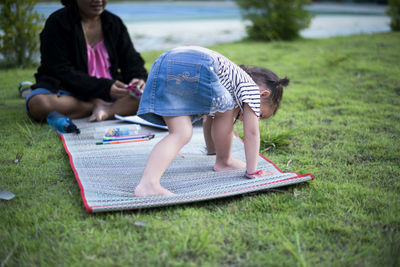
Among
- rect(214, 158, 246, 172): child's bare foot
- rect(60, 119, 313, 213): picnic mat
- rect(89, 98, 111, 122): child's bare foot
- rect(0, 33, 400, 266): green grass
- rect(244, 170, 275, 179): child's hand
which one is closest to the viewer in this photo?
rect(0, 33, 400, 266): green grass

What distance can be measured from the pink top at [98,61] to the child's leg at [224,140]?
63.5 inches

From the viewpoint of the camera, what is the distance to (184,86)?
6.11 ft

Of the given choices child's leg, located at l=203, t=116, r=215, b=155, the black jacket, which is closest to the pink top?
the black jacket

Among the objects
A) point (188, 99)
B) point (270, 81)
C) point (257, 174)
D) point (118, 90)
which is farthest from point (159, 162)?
point (118, 90)

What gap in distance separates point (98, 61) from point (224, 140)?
1732 mm

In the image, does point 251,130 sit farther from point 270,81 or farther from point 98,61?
point 98,61

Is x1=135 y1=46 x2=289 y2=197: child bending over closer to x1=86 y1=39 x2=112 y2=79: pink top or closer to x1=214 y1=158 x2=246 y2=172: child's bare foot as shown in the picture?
x1=214 y1=158 x2=246 y2=172: child's bare foot

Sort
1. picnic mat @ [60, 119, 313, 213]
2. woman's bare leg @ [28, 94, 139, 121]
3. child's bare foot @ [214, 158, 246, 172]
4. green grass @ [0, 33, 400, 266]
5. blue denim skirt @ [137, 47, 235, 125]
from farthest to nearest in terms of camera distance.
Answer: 1. woman's bare leg @ [28, 94, 139, 121]
2. child's bare foot @ [214, 158, 246, 172]
3. blue denim skirt @ [137, 47, 235, 125]
4. picnic mat @ [60, 119, 313, 213]
5. green grass @ [0, 33, 400, 266]

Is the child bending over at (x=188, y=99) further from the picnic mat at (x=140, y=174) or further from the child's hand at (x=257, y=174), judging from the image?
the picnic mat at (x=140, y=174)

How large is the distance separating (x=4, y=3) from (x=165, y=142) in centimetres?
396

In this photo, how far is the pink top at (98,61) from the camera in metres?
3.21

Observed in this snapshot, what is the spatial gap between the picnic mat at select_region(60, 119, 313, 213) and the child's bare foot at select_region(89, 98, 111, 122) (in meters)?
0.32

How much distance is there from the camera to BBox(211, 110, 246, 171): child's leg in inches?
80.4

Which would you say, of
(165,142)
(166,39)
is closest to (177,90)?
(165,142)
